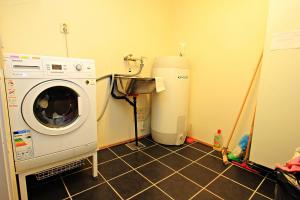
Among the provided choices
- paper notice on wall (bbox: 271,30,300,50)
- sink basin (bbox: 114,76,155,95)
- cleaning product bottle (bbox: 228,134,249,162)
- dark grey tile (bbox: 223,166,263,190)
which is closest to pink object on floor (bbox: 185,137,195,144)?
cleaning product bottle (bbox: 228,134,249,162)

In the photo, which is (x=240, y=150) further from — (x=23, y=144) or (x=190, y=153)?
(x=23, y=144)

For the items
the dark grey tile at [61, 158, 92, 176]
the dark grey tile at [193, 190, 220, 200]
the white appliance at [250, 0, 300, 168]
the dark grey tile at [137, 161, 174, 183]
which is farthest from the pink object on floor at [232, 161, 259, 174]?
the dark grey tile at [61, 158, 92, 176]

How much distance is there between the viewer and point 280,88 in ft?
4.25

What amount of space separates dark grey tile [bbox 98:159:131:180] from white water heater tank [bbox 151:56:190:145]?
649 millimetres

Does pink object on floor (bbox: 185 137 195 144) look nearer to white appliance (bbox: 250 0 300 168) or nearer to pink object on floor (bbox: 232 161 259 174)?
pink object on floor (bbox: 232 161 259 174)

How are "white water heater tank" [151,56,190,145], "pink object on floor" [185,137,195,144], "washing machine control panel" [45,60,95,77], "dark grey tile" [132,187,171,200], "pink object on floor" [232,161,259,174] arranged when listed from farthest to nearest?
"pink object on floor" [185,137,195,144] → "white water heater tank" [151,56,190,145] → "pink object on floor" [232,161,259,174] → "dark grey tile" [132,187,171,200] → "washing machine control panel" [45,60,95,77]

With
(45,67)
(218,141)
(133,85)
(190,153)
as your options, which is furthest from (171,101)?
(45,67)

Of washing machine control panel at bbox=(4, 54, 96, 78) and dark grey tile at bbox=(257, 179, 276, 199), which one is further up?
washing machine control panel at bbox=(4, 54, 96, 78)

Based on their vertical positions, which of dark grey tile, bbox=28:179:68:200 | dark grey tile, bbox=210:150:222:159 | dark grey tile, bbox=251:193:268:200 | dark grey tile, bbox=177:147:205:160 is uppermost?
dark grey tile, bbox=28:179:68:200

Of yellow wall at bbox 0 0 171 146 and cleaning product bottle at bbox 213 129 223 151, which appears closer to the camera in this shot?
yellow wall at bbox 0 0 171 146

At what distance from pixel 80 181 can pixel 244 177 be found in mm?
1422

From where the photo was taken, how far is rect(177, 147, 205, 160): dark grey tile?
71.6 inches

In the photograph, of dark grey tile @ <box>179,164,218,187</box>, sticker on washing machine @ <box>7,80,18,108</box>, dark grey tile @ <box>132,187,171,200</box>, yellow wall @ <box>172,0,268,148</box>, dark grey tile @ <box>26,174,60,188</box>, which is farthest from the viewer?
yellow wall @ <box>172,0,268,148</box>

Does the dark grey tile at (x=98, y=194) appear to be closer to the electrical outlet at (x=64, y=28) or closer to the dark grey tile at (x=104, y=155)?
the dark grey tile at (x=104, y=155)
